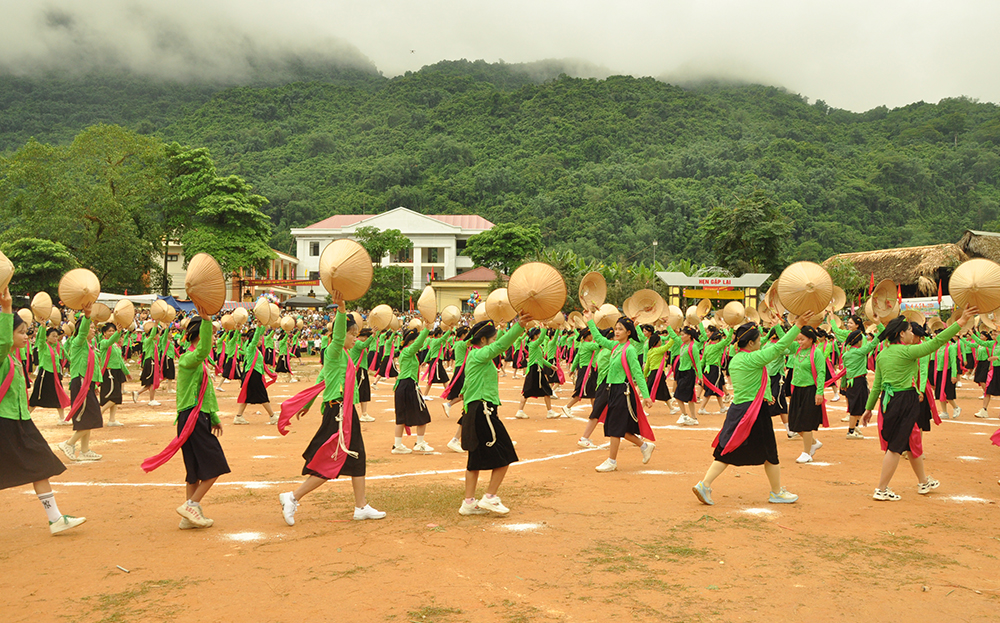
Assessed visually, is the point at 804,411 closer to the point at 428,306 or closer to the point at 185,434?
the point at 428,306

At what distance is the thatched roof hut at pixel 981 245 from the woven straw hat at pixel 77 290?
39.5 meters

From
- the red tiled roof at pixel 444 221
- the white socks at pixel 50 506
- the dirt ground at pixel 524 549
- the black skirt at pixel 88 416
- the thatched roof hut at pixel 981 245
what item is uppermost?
the red tiled roof at pixel 444 221

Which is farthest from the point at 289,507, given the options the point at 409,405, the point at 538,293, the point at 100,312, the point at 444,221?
the point at 444,221

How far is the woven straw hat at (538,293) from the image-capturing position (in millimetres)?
6262

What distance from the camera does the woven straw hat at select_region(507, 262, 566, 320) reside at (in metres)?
6.26

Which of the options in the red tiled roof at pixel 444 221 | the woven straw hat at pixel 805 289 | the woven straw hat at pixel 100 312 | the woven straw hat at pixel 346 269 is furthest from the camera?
the red tiled roof at pixel 444 221

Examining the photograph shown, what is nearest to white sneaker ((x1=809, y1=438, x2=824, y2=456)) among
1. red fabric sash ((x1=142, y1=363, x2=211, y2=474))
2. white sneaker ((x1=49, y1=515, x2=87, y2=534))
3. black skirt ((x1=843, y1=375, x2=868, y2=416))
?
black skirt ((x1=843, y1=375, x2=868, y2=416))

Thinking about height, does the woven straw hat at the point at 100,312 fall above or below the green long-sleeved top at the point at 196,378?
above

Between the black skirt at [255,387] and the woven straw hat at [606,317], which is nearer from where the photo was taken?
the woven straw hat at [606,317]

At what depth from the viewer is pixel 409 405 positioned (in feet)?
→ 33.5

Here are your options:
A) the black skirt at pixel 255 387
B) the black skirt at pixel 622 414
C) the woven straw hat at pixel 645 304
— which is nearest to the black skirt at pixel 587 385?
the woven straw hat at pixel 645 304

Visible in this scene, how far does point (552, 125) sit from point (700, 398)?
3855 inches

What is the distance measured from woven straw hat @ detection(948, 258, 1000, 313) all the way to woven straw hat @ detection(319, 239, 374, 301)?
5336 millimetres

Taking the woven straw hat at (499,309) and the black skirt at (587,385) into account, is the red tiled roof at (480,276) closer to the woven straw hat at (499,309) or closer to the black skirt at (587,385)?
the black skirt at (587,385)
